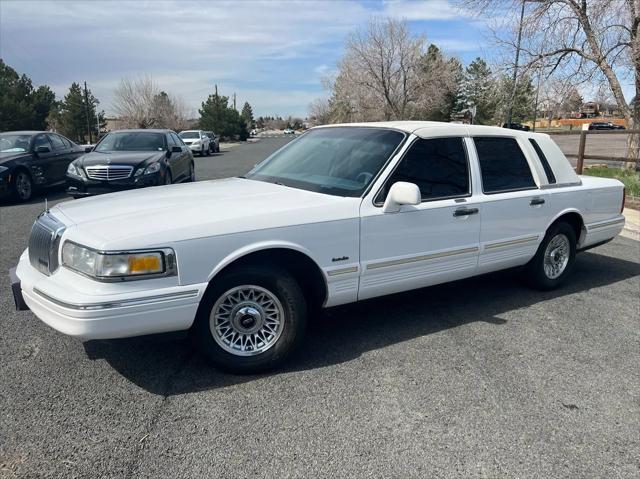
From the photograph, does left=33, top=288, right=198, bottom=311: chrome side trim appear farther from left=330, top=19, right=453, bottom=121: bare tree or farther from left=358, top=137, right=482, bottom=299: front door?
left=330, top=19, right=453, bottom=121: bare tree

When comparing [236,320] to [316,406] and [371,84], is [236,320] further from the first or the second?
[371,84]

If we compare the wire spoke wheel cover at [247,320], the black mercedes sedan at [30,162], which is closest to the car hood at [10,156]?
the black mercedes sedan at [30,162]

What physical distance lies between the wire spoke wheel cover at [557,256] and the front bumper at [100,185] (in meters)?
6.96

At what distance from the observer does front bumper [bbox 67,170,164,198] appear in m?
9.46

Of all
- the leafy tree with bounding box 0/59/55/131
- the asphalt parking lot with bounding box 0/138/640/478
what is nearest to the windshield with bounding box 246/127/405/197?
the asphalt parking lot with bounding box 0/138/640/478

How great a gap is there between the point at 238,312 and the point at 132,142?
876 centimetres

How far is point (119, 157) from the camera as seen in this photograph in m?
9.86

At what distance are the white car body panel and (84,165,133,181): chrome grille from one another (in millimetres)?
5542

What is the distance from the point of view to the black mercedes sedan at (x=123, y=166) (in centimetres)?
949

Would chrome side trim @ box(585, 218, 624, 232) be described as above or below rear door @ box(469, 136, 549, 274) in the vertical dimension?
below

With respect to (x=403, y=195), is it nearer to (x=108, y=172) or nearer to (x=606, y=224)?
(x=606, y=224)

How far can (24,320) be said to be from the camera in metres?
4.40

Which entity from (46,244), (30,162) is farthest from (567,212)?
(30,162)

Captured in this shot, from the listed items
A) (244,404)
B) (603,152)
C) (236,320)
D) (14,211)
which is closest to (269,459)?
(244,404)
